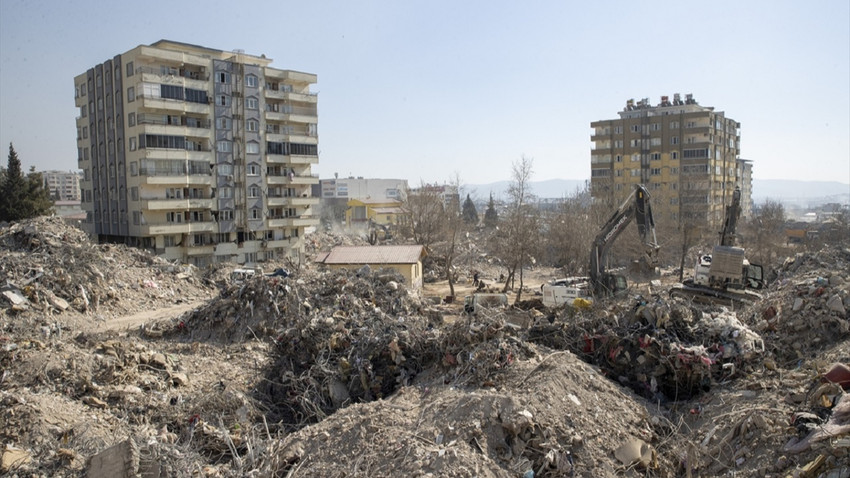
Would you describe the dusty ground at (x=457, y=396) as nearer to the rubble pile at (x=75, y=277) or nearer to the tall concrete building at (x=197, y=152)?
the rubble pile at (x=75, y=277)

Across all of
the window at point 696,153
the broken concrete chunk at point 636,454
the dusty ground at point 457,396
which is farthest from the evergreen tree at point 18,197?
the window at point 696,153

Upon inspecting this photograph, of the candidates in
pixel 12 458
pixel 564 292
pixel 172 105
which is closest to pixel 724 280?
pixel 564 292

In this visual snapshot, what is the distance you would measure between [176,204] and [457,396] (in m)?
29.8

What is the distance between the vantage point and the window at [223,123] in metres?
35.9

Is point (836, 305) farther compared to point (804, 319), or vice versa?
point (804, 319)

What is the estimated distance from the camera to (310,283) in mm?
17344

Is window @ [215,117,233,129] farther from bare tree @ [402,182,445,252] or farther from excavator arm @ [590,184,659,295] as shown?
excavator arm @ [590,184,659,295]

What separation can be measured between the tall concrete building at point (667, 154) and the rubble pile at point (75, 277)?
32.1 metres

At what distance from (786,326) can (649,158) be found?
141ft

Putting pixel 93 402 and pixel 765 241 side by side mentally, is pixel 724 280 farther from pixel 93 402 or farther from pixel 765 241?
pixel 765 241

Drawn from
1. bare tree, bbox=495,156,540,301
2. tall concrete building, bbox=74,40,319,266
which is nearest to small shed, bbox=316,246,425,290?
bare tree, bbox=495,156,540,301

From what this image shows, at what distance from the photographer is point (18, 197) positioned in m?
36.2

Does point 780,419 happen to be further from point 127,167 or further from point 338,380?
point 127,167

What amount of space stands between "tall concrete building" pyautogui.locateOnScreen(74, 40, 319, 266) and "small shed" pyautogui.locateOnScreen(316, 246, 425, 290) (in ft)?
42.7
